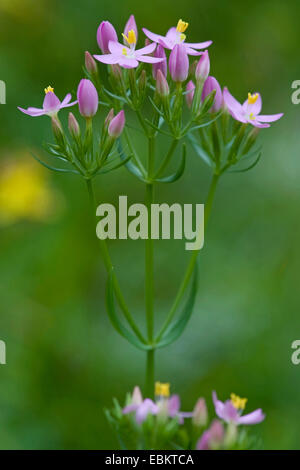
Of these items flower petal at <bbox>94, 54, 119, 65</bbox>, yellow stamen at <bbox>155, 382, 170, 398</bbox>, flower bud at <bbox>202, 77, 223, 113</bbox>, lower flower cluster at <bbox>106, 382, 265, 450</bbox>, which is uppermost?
flower petal at <bbox>94, 54, 119, 65</bbox>

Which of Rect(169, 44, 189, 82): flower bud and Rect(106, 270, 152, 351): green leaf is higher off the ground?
Rect(169, 44, 189, 82): flower bud

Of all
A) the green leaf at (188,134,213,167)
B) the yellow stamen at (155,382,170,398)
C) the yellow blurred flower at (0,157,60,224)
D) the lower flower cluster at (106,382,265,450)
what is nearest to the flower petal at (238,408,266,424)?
the lower flower cluster at (106,382,265,450)

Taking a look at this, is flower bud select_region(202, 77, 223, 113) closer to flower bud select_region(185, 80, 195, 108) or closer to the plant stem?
flower bud select_region(185, 80, 195, 108)

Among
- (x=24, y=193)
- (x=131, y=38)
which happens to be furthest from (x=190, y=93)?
(x=24, y=193)

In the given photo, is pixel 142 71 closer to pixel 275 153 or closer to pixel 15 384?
pixel 15 384

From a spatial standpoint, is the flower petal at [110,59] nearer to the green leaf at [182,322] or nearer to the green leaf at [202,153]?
the green leaf at [202,153]

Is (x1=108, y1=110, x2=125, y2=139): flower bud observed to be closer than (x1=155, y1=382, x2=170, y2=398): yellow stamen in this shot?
Yes
